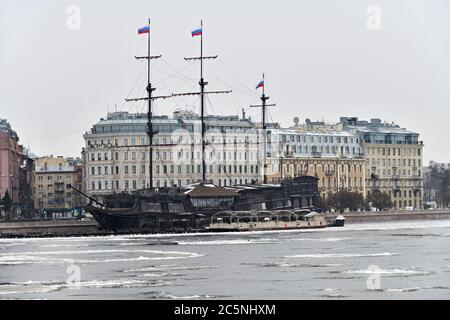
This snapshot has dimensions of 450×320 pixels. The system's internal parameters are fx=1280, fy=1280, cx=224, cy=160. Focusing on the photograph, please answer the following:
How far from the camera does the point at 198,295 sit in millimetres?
41531

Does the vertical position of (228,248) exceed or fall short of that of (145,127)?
it falls short

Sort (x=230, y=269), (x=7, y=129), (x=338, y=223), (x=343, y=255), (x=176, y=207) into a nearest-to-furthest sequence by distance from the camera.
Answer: (x=230, y=269) < (x=343, y=255) < (x=176, y=207) < (x=338, y=223) < (x=7, y=129)

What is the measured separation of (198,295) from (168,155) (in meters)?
101

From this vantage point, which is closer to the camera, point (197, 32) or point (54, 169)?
point (197, 32)

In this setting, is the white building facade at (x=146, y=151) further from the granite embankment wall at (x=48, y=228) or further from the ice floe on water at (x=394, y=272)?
the ice floe on water at (x=394, y=272)

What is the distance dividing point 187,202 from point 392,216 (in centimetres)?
4062

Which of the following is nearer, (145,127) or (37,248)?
(37,248)

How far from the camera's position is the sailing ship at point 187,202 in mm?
99562

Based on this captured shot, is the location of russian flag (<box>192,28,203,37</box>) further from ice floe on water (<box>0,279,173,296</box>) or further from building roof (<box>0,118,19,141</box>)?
ice floe on water (<box>0,279,173,296</box>)

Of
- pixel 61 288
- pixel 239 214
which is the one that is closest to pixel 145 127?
pixel 239 214

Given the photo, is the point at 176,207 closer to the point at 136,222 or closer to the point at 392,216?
the point at 136,222

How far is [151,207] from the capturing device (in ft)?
330

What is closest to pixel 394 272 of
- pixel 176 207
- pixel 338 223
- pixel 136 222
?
pixel 136 222
